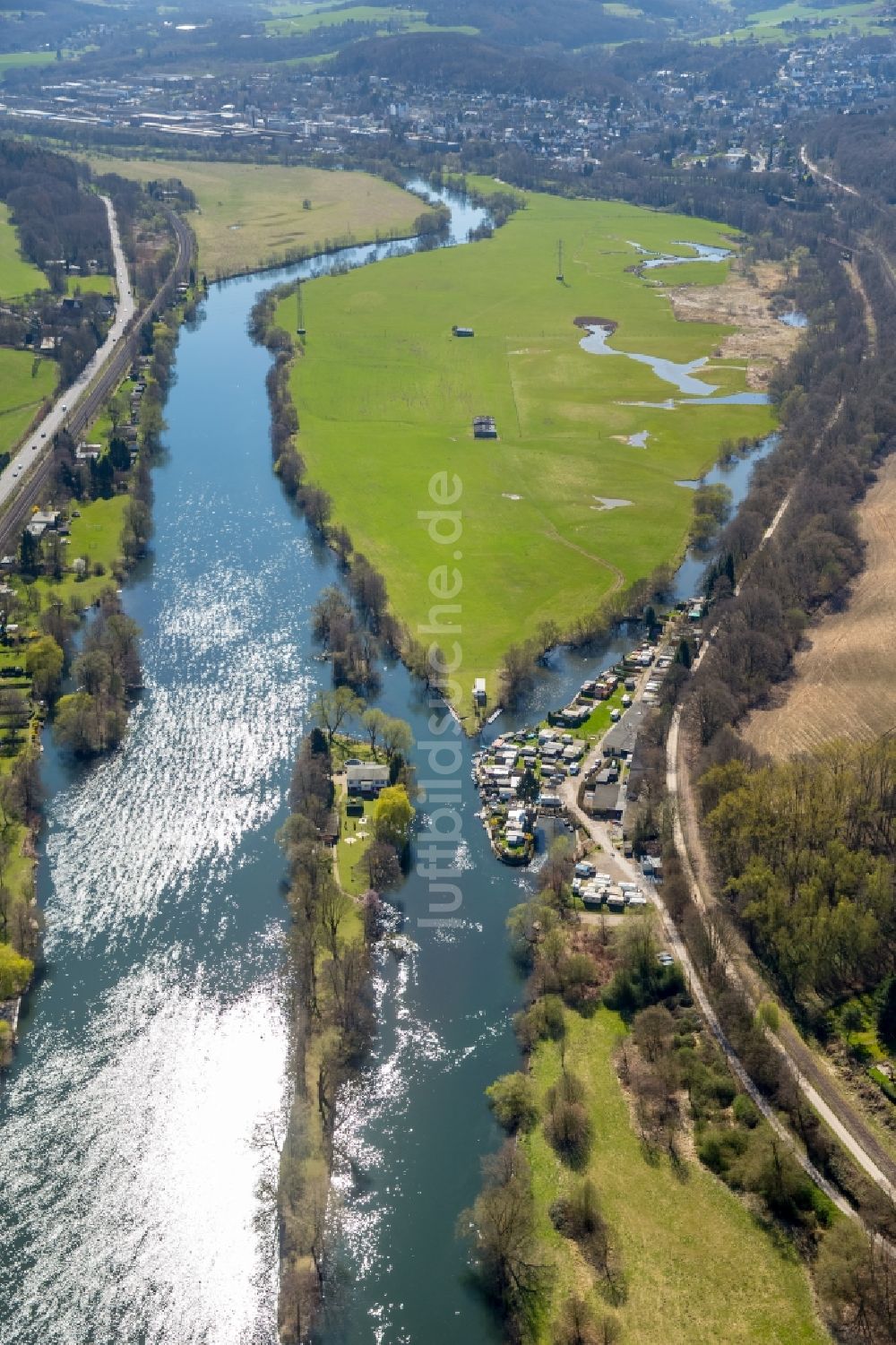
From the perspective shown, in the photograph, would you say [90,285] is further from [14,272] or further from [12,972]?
[12,972]

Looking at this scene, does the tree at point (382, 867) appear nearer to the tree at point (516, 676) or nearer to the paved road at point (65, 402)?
the tree at point (516, 676)

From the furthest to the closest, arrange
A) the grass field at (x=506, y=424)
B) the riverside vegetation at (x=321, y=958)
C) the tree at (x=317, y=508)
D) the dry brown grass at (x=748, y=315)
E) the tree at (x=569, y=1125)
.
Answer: the dry brown grass at (x=748, y=315) → the tree at (x=317, y=508) → the grass field at (x=506, y=424) → the tree at (x=569, y=1125) → the riverside vegetation at (x=321, y=958)

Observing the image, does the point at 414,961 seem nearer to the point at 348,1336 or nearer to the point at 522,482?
the point at 348,1336

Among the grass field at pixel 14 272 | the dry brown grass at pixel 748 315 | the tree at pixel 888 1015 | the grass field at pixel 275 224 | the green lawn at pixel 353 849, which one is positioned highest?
the tree at pixel 888 1015

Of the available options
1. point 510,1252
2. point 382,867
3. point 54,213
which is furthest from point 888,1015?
point 54,213

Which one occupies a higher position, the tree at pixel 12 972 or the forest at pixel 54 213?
the tree at pixel 12 972

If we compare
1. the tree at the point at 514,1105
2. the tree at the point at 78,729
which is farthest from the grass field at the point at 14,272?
the tree at the point at 514,1105

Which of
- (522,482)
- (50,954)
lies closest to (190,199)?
(522,482)
